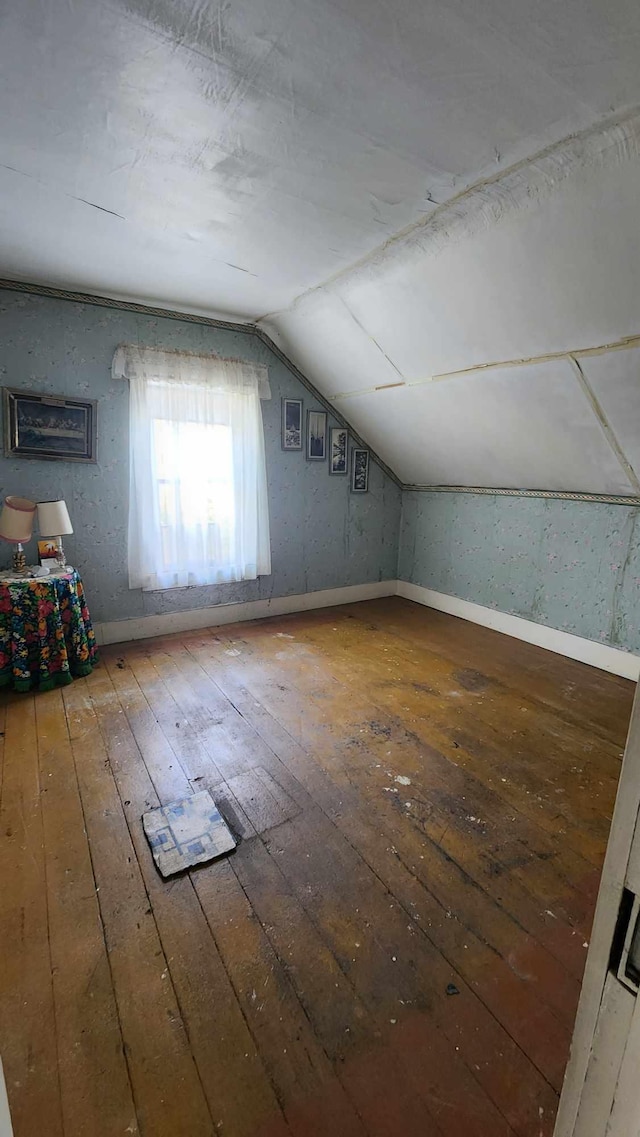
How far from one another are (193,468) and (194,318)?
1062 millimetres

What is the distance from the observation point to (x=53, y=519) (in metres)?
2.88

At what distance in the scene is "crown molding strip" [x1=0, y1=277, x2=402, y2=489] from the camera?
290 cm

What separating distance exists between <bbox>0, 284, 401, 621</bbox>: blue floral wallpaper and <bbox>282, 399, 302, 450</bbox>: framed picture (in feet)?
0.18

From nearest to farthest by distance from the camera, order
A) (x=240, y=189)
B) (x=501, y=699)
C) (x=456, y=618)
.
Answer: (x=240, y=189) < (x=501, y=699) < (x=456, y=618)

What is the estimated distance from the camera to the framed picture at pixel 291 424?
3941 millimetres

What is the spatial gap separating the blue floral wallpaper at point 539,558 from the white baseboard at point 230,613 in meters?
0.62

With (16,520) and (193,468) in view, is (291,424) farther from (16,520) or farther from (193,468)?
(16,520)

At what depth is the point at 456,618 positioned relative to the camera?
4219mm

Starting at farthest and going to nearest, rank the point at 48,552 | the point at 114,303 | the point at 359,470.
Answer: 1. the point at 359,470
2. the point at 114,303
3. the point at 48,552

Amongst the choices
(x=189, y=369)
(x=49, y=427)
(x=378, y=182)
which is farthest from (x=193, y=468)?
(x=378, y=182)

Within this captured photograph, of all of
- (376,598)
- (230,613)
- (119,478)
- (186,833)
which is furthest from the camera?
(376,598)

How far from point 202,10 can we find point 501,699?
9.86ft

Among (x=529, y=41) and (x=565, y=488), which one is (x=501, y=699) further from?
(x=529, y=41)

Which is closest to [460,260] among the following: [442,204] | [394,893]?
[442,204]
